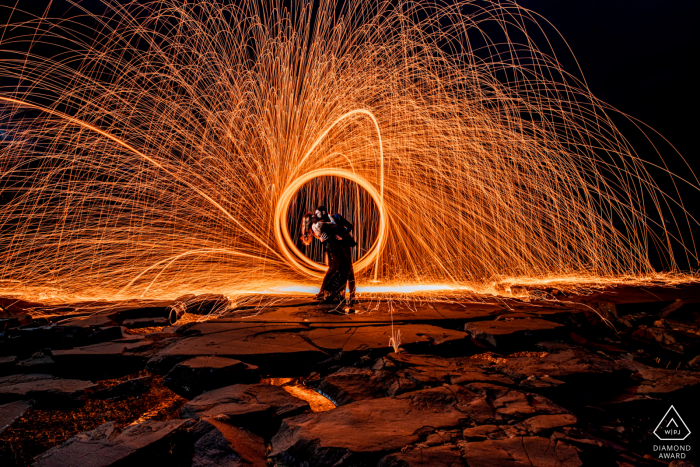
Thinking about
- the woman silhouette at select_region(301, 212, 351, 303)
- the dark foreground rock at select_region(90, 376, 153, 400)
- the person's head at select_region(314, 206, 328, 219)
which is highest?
the person's head at select_region(314, 206, 328, 219)

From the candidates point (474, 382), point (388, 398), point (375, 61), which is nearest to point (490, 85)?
point (375, 61)

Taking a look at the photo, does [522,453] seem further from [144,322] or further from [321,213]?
[321,213]

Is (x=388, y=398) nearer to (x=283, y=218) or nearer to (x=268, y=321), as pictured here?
(x=268, y=321)

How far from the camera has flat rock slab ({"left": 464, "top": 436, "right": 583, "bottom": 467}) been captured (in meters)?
1.79

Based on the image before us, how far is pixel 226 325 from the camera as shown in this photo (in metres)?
4.55

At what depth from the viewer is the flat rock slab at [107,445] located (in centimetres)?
188

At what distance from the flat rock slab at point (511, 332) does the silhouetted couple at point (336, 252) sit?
82.2 inches

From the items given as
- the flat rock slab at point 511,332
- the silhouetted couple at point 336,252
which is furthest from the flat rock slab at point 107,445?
the silhouetted couple at point 336,252

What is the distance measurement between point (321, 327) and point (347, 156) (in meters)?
4.25

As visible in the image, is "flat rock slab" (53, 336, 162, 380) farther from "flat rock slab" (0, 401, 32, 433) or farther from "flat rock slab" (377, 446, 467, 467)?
"flat rock slab" (377, 446, 467, 467)

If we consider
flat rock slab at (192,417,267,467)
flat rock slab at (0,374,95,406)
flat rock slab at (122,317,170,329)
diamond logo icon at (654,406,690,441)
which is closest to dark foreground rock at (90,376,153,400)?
flat rock slab at (0,374,95,406)

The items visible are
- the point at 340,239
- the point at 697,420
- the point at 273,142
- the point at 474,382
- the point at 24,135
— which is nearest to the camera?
the point at 697,420

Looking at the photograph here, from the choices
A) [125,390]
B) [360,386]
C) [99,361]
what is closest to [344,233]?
[360,386]

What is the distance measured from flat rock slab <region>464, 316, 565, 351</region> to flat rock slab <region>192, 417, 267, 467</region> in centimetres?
271
